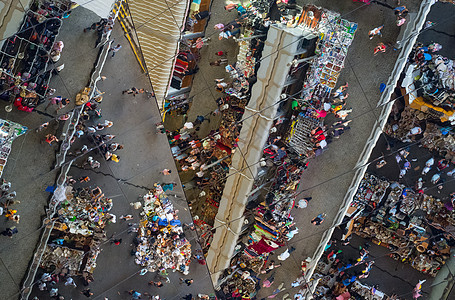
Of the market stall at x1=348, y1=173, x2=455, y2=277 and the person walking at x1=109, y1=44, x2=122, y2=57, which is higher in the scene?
the person walking at x1=109, y1=44, x2=122, y2=57

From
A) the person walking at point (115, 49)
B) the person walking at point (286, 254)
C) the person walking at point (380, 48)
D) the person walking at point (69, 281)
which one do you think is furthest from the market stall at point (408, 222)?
the person walking at point (69, 281)

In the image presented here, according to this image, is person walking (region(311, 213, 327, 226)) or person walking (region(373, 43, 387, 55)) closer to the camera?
person walking (region(373, 43, 387, 55))

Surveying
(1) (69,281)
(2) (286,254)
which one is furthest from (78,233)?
(2) (286,254)

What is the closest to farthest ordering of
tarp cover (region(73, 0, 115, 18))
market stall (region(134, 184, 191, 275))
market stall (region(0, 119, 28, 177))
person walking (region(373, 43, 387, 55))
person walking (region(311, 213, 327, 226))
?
A: market stall (region(0, 119, 28, 177)) < tarp cover (region(73, 0, 115, 18)) < person walking (region(373, 43, 387, 55)) < market stall (region(134, 184, 191, 275)) < person walking (region(311, 213, 327, 226))

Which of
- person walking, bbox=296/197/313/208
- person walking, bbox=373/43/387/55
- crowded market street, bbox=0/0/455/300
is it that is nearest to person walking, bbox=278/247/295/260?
crowded market street, bbox=0/0/455/300

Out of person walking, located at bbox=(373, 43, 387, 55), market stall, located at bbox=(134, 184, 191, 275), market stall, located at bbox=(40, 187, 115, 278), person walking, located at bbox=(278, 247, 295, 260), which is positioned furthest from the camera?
person walking, located at bbox=(278, 247, 295, 260)

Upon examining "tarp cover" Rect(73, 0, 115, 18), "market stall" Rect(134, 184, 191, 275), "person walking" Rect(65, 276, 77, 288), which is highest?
"tarp cover" Rect(73, 0, 115, 18)

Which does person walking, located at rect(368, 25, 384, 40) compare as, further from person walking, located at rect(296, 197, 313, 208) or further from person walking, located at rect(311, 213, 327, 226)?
person walking, located at rect(311, 213, 327, 226)

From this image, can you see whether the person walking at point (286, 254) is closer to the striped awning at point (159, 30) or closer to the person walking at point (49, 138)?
the striped awning at point (159, 30)
